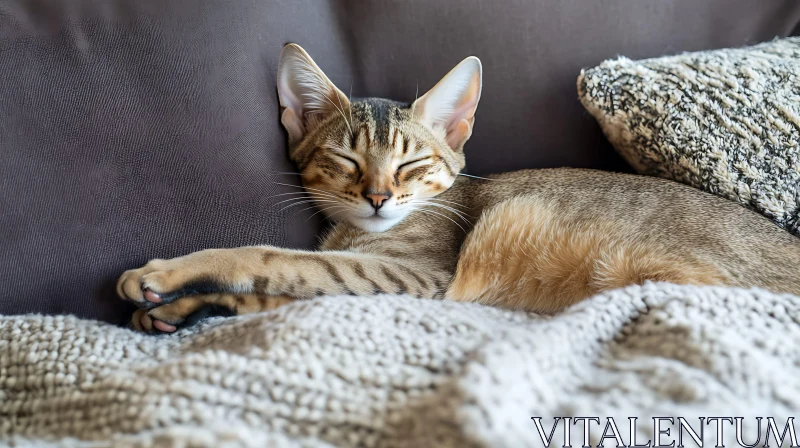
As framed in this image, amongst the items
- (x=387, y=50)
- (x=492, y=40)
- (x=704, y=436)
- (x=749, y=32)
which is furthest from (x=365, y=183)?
(x=749, y=32)

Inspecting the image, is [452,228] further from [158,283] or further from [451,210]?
[158,283]

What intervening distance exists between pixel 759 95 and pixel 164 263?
51.8 inches

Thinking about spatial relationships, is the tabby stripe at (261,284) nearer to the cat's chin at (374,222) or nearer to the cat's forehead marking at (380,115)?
the cat's chin at (374,222)

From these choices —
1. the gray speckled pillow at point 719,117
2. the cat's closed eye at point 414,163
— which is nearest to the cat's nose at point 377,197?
the cat's closed eye at point 414,163

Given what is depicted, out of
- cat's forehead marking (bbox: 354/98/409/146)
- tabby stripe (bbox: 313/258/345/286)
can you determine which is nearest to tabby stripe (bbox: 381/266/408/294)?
tabby stripe (bbox: 313/258/345/286)

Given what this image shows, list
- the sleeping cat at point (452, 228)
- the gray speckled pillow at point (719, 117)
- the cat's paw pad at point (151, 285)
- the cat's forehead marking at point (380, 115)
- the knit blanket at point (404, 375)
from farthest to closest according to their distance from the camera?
1. the cat's forehead marking at point (380, 115)
2. the gray speckled pillow at point (719, 117)
3. the sleeping cat at point (452, 228)
4. the cat's paw pad at point (151, 285)
5. the knit blanket at point (404, 375)

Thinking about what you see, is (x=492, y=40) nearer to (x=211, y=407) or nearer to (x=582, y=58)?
(x=582, y=58)

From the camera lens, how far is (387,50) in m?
1.45

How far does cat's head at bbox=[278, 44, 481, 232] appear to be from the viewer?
1260mm

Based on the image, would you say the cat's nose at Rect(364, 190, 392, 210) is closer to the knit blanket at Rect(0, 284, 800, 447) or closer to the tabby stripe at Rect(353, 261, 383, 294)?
the tabby stripe at Rect(353, 261, 383, 294)

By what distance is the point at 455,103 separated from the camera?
1.40 meters

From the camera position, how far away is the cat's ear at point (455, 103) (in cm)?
132

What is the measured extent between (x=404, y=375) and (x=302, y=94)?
0.82 meters

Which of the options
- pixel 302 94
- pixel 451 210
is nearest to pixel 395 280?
pixel 451 210
